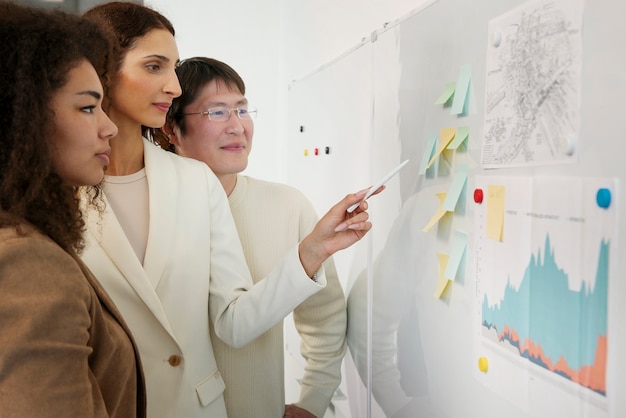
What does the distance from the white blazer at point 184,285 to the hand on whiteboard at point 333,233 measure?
0.10 feet

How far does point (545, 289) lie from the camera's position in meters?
0.86

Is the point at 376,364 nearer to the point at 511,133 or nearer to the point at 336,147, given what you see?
the point at 336,147

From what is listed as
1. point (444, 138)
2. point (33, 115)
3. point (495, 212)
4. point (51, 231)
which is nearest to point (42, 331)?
point (51, 231)

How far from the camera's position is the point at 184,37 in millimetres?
2738

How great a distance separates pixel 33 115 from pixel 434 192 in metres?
0.80

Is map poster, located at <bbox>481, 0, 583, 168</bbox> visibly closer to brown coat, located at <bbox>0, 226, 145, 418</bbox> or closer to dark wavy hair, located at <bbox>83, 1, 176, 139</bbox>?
brown coat, located at <bbox>0, 226, 145, 418</bbox>

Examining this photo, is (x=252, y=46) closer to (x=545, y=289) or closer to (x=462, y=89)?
(x=462, y=89)

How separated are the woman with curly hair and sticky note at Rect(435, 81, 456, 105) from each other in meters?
0.66

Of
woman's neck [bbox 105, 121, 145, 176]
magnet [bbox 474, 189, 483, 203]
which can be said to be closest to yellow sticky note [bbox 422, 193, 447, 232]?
magnet [bbox 474, 189, 483, 203]

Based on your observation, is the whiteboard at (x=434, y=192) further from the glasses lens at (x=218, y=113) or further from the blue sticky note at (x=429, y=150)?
the glasses lens at (x=218, y=113)

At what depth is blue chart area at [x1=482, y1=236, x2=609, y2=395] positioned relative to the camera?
0.75 meters

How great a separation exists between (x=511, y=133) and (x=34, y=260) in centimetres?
75

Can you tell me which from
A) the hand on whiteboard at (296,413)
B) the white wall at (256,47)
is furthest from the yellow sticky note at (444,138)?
the white wall at (256,47)

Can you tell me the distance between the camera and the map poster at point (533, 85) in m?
0.80
